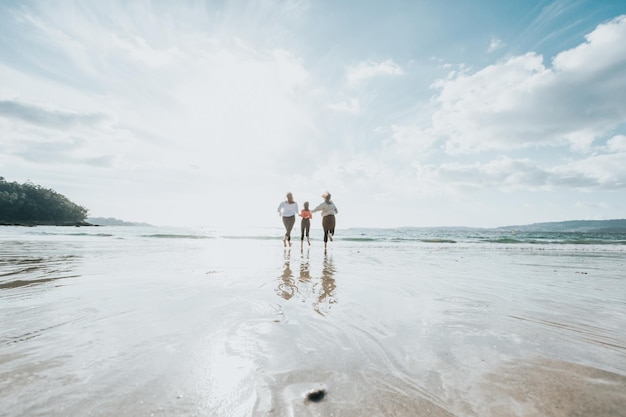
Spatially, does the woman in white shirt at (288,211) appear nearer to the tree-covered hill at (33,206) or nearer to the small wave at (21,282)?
the small wave at (21,282)

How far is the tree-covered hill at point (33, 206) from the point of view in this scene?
76125 millimetres

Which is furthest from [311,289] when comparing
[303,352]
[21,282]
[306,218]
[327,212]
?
[306,218]

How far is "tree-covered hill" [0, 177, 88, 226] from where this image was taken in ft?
250

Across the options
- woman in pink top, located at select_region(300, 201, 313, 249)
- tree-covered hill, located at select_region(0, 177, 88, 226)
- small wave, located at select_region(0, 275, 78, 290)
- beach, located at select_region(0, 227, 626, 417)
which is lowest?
beach, located at select_region(0, 227, 626, 417)

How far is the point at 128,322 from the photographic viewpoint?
2.54 metres

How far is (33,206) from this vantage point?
81938 mm

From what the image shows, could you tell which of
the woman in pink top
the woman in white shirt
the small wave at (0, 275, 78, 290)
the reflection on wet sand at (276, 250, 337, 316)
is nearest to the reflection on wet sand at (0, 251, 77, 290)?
the small wave at (0, 275, 78, 290)

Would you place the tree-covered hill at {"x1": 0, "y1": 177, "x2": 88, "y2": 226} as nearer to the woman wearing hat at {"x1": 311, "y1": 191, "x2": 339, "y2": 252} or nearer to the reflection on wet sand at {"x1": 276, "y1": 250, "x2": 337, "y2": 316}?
the woman wearing hat at {"x1": 311, "y1": 191, "x2": 339, "y2": 252}

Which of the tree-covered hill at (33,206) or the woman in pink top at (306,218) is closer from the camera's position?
the woman in pink top at (306,218)

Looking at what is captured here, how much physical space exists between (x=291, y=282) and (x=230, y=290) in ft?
3.44

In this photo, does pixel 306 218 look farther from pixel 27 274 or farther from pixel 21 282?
pixel 21 282

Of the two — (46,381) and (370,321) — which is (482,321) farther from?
(46,381)

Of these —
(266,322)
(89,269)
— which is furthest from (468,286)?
(89,269)

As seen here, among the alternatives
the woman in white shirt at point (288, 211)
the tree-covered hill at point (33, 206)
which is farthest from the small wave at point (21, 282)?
the tree-covered hill at point (33, 206)
